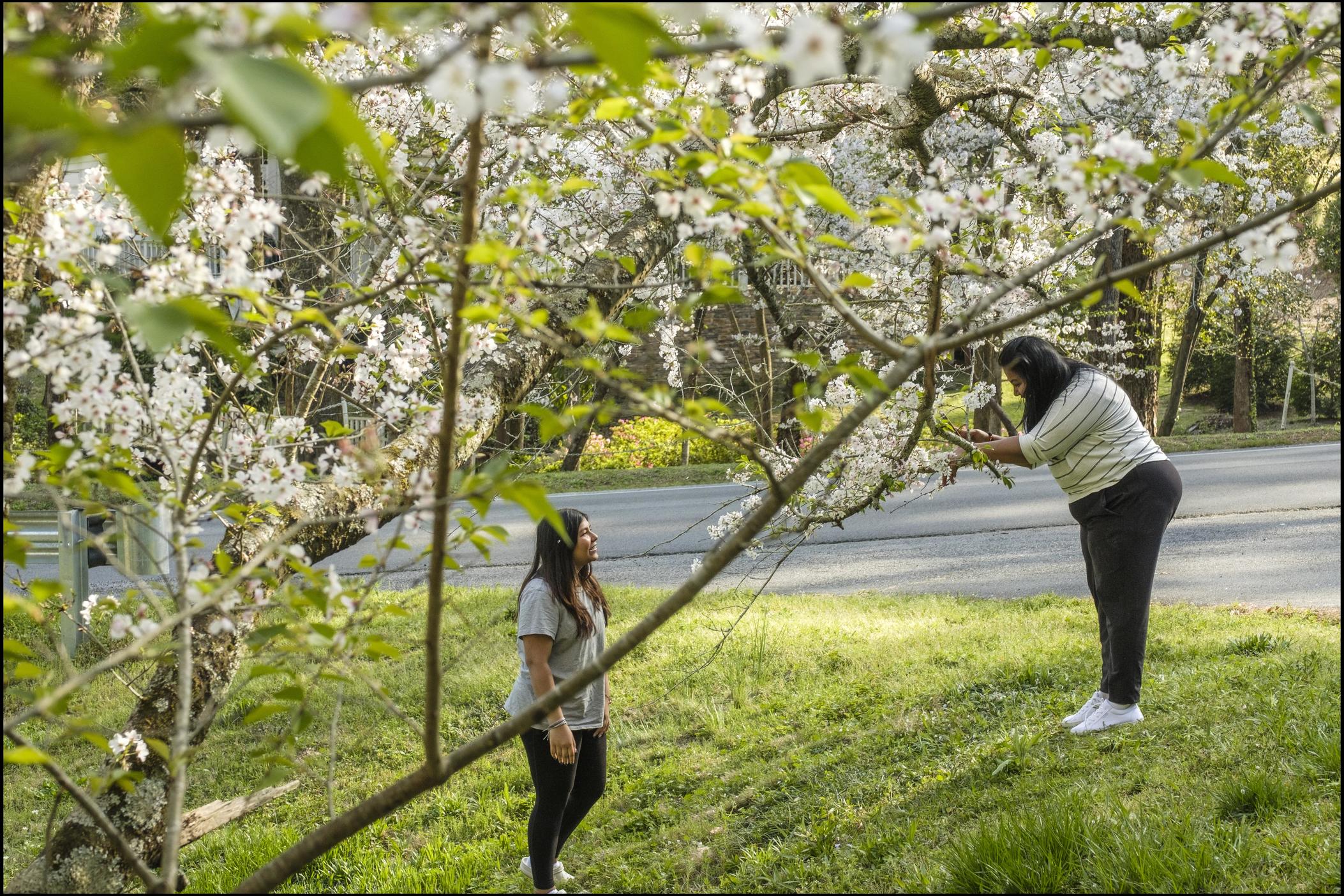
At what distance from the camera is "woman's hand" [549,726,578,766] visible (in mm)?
3109

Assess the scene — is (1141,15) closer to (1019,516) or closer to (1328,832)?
(1328,832)

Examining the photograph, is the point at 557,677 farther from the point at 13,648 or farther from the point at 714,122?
the point at 714,122

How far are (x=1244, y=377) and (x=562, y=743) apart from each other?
714 inches

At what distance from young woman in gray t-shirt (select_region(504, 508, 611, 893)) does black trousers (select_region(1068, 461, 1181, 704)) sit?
214cm

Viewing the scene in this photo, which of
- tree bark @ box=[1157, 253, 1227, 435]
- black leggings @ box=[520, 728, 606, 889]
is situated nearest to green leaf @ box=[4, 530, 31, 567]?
black leggings @ box=[520, 728, 606, 889]

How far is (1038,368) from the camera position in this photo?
3979mm

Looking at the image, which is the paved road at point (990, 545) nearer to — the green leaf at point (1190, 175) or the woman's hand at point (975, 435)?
the woman's hand at point (975, 435)

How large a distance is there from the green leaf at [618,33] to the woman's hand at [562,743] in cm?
267

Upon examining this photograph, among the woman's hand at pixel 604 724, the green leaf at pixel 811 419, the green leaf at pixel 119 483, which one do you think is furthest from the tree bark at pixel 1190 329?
the green leaf at pixel 119 483

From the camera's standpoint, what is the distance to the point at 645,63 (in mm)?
778

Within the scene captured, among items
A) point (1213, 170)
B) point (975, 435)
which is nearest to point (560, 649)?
point (975, 435)

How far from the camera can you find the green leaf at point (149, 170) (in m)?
0.71

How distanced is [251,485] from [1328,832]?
10.2ft

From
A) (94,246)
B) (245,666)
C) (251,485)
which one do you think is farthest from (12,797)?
(94,246)
